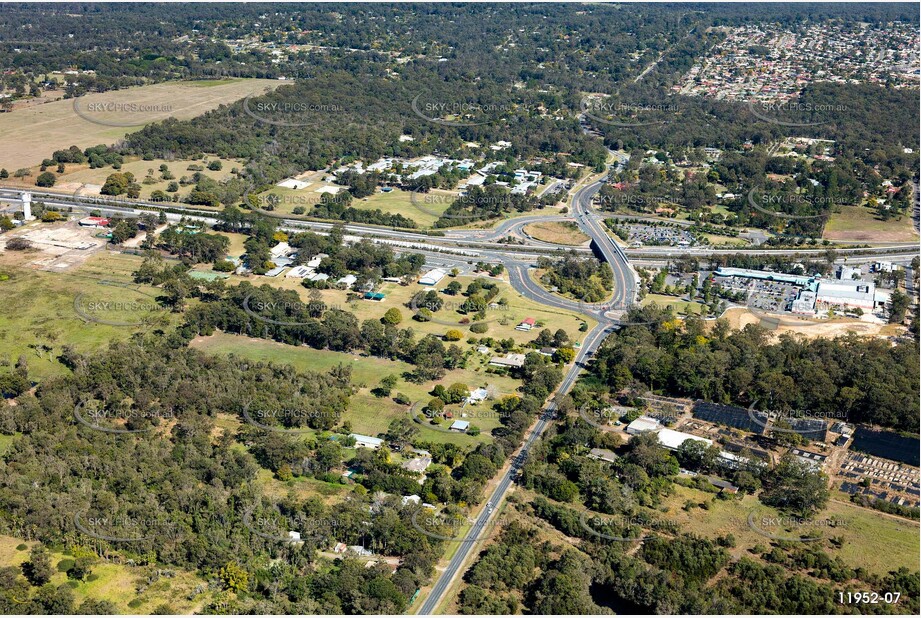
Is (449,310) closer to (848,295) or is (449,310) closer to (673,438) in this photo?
(673,438)

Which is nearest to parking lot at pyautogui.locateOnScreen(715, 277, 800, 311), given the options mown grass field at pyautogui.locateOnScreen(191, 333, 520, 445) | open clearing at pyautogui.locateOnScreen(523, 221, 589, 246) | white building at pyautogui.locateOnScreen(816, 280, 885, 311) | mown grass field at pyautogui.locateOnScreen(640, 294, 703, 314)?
white building at pyautogui.locateOnScreen(816, 280, 885, 311)

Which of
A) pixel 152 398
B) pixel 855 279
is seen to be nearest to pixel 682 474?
pixel 152 398

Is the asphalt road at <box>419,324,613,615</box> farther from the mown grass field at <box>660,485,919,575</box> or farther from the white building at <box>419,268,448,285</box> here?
the white building at <box>419,268,448,285</box>

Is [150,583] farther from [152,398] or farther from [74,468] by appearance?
[152,398]

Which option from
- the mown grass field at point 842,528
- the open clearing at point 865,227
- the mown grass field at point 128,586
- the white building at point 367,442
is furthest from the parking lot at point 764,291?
the mown grass field at point 128,586

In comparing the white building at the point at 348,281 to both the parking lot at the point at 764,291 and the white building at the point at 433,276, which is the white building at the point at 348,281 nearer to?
the white building at the point at 433,276

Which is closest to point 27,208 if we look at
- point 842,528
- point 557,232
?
point 557,232
